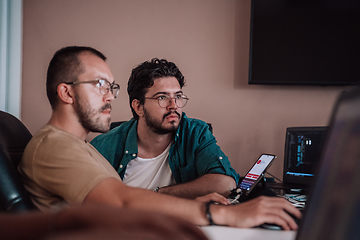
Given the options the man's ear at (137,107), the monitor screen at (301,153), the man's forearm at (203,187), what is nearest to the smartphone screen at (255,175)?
the man's forearm at (203,187)

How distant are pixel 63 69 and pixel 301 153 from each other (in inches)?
56.9

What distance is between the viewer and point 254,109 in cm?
267

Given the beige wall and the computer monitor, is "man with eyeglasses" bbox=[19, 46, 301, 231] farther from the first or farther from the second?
the beige wall

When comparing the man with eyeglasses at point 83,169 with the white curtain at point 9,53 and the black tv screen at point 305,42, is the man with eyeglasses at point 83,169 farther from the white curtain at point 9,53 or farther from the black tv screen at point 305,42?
the black tv screen at point 305,42

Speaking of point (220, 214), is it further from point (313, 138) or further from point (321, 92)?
point (321, 92)

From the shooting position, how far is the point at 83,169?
803 mm

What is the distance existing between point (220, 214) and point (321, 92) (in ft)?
7.73

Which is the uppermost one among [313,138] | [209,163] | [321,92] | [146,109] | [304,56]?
[304,56]

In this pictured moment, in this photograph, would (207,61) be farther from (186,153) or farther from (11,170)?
(11,170)

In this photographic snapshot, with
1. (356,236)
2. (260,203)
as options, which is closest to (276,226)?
(260,203)

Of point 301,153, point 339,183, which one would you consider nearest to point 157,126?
point 301,153

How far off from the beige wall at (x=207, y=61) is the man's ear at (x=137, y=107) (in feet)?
2.25

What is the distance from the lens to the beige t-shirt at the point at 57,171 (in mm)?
786

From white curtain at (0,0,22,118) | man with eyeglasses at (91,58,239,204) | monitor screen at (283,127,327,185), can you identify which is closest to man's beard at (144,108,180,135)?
man with eyeglasses at (91,58,239,204)
